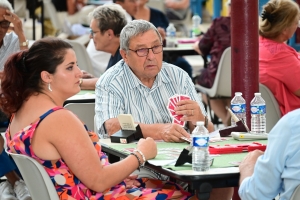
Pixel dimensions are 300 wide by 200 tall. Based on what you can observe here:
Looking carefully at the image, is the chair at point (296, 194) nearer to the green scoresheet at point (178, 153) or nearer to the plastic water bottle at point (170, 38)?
the green scoresheet at point (178, 153)

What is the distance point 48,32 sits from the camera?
1072 cm

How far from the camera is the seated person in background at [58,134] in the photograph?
284 centimetres

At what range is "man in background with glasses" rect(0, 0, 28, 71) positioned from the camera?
5.08 m

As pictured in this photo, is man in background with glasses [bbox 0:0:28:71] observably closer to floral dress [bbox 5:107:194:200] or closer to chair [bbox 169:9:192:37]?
floral dress [bbox 5:107:194:200]

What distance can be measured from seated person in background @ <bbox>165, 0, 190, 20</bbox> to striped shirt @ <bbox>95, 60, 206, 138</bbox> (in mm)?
8141

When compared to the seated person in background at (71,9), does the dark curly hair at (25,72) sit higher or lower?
higher

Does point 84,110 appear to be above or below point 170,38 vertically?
above

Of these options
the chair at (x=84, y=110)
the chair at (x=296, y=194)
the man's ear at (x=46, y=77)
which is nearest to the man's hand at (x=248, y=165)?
the chair at (x=296, y=194)

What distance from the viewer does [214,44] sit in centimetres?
712

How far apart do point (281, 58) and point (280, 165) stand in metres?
2.76

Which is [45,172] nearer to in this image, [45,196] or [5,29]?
[45,196]

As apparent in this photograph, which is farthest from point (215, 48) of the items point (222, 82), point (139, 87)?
point (139, 87)

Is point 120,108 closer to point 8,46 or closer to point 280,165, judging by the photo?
point 280,165

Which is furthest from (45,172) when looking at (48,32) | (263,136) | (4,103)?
(48,32)
